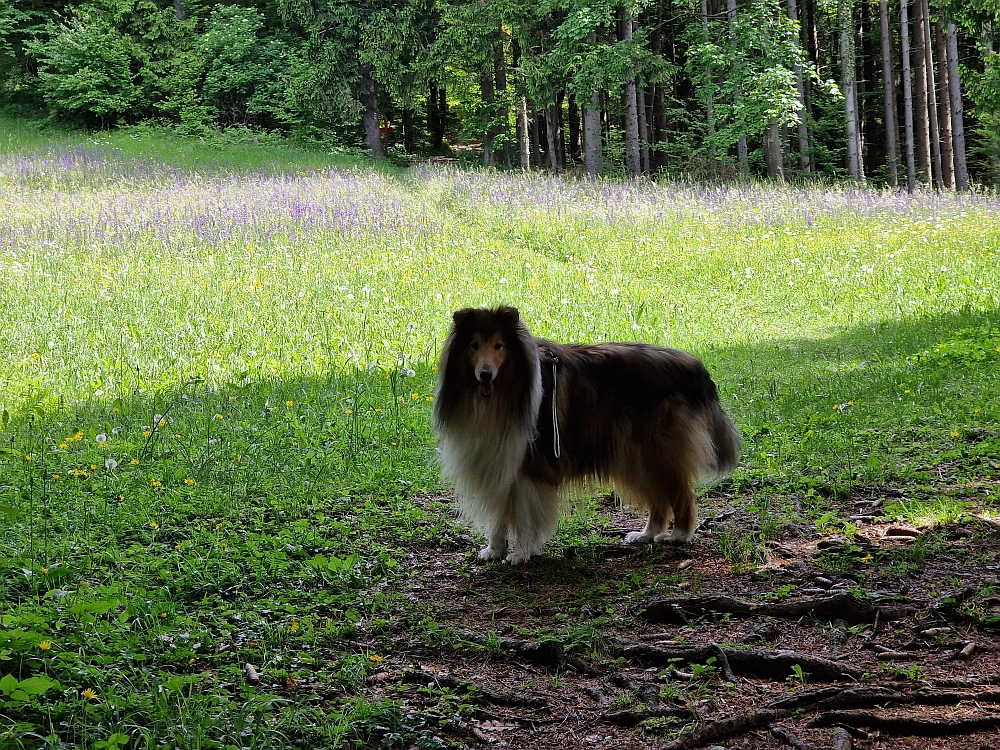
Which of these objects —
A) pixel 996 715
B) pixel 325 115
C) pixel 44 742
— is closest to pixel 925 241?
pixel 996 715

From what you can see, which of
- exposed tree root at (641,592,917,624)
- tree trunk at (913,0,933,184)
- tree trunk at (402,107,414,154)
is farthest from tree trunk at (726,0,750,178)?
exposed tree root at (641,592,917,624)

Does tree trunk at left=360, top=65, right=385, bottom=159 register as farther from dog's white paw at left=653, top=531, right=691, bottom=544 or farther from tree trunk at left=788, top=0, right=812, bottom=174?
dog's white paw at left=653, top=531, right=691, bottom=544

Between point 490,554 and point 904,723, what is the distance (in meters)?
2.51

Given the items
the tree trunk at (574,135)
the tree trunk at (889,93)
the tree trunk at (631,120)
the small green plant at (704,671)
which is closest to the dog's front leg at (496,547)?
the small green plant at (704,671)

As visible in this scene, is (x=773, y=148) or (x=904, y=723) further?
(x=773, y=148)

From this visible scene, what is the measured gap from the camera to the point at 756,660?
11.1 feet

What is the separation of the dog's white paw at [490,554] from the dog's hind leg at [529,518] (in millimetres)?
Result: 73

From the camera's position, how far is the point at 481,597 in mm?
4406

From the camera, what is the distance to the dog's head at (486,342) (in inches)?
178

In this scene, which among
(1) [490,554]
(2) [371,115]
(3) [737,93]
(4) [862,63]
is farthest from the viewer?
(4) [862,63]

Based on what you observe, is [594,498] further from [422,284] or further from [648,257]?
[648,257]

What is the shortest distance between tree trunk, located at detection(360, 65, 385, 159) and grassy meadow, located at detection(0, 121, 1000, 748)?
1454 centimetres

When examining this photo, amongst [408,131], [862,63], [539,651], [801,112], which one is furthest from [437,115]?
[539,651]

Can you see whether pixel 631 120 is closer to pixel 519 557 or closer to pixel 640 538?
pixel 640 538
